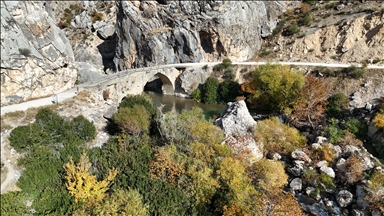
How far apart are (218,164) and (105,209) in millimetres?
7701

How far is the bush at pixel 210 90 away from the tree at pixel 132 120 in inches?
783

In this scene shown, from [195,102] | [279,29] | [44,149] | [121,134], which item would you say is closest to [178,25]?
[195,102]

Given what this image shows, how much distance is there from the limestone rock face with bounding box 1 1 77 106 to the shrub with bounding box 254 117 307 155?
2021cm

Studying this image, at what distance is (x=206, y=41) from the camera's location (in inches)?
1890

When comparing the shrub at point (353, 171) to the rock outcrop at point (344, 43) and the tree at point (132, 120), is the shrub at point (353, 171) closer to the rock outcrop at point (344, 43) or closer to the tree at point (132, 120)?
the tree at point (132, 120)

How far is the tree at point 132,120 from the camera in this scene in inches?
848

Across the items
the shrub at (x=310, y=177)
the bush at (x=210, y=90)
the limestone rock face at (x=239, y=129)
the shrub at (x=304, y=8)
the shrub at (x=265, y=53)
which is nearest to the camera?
the shrub at (x=310, y=177)

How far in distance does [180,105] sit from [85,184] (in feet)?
87.8

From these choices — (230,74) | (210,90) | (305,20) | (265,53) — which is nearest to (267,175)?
(210,90)

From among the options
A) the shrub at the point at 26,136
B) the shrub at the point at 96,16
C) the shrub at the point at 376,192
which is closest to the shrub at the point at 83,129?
the shrub at the point at 26,136

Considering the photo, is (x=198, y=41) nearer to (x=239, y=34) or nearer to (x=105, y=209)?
(x=239, y=34)

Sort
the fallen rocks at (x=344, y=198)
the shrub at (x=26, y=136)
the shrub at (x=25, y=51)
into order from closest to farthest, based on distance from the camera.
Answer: the fallen rocks at (x=344, y=198)
the shrub at (x=26, y=136)
the shrub at (x=25, y=51)

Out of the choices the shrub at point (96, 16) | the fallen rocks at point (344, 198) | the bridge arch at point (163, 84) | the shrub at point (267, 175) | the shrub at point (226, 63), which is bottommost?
the fallen rocks at point (344, 198)

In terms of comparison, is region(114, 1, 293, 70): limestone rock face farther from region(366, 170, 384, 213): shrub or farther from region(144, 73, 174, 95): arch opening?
region(366, 170, 384, 213): shrub
